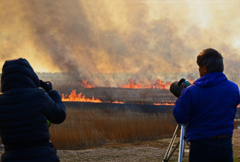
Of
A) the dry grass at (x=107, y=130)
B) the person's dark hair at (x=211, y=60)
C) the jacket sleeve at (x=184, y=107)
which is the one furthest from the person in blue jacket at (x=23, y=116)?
the dry grass at (x=107, y=130)

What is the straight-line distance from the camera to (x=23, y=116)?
2.49 metres

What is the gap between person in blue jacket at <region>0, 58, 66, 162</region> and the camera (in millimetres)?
2496

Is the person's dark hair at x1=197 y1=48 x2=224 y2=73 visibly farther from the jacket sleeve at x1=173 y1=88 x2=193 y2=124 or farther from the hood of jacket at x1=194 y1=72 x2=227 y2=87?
the jacket sleeve at x1=173 y1=88 x2=193 y2=124

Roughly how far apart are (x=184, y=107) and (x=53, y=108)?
133 cm

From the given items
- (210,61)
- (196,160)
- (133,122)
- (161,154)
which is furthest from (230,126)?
(133,122)

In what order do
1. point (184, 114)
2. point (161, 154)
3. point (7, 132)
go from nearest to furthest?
point (7, 132) < point (184, 114) < point (161, 154)

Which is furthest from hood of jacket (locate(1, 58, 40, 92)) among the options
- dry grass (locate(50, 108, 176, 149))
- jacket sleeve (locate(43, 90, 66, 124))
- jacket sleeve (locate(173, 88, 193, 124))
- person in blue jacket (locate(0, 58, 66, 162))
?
dry grass (locate(50, 108, 176, 149))

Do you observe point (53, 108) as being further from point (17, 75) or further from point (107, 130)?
point (107, 130)

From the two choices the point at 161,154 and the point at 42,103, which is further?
the point at 161,154

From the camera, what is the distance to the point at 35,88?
101 inches

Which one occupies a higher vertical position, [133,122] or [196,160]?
[196,160]

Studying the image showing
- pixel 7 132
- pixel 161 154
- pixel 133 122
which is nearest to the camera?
pixel 7 132

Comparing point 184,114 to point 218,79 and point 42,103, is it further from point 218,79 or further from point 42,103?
point 42,103

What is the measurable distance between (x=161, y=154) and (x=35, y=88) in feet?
19.1
